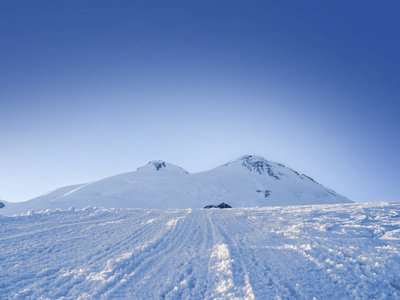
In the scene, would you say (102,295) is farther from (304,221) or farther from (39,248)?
(304,221)

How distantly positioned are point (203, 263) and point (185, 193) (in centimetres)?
5257

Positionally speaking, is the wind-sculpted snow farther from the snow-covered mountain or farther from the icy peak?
the icy peak

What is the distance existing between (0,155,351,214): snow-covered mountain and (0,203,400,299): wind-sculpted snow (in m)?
39.1

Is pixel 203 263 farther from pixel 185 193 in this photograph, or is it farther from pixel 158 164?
pixel 158 164

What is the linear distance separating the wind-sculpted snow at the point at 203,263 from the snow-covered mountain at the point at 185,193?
39078 mm

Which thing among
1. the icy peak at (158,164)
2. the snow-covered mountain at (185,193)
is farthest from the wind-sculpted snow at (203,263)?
the icy peak at (158,164)

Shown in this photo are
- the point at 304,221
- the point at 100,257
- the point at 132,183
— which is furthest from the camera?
the point at 132,183

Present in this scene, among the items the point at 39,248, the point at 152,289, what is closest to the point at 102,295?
the point at 152,289

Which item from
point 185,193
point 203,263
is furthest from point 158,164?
point 203,263

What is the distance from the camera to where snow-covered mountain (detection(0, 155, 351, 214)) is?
46375 millimetres

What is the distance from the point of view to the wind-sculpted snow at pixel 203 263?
3.72 m

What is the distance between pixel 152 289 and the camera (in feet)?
12.6

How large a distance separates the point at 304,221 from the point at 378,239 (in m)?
3.50

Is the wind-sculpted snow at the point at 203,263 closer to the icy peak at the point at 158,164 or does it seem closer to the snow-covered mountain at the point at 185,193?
the snow-covered mountain at the point at 185,193
